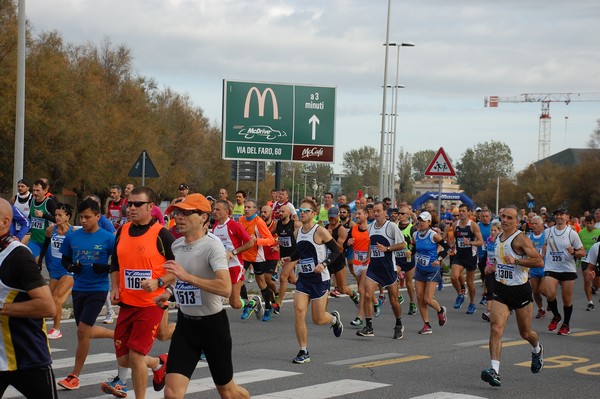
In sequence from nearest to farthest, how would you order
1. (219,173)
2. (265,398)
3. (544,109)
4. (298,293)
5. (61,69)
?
1. (265,398)
2. (298,293)
3. (61,69)
4. (219,173)
5. (544,109)

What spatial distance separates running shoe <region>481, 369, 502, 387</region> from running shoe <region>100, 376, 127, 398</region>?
3.66 m

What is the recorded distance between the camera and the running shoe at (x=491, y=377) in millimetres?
10188

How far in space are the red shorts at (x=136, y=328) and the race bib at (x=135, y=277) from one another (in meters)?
0.20

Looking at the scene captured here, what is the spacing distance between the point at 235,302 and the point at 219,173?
69142mm

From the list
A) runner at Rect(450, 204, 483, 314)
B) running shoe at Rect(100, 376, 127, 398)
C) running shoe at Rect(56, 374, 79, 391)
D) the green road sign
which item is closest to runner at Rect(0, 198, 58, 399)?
running shoe at Rect(100, 376, 127, 398)

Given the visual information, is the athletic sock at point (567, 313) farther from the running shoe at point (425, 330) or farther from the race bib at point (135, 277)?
the race bib at point (135, 277)

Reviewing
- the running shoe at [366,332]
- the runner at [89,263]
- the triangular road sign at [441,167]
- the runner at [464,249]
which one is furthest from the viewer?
the triangular road sign at [441,167]

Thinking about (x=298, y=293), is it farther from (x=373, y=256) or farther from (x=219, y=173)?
(x=219, y=173)

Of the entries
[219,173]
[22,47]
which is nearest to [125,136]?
[219,173]

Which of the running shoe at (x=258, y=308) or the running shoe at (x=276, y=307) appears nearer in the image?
the running shoe at (x=258, y=308)

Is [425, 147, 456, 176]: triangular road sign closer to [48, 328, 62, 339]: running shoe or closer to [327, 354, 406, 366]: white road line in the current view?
[327, 354, 406, 366]: white road line

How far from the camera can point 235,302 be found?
12500mm

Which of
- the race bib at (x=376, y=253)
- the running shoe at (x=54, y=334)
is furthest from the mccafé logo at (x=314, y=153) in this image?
the running shoe at (x=54, y=334)

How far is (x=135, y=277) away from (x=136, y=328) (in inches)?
17.0
